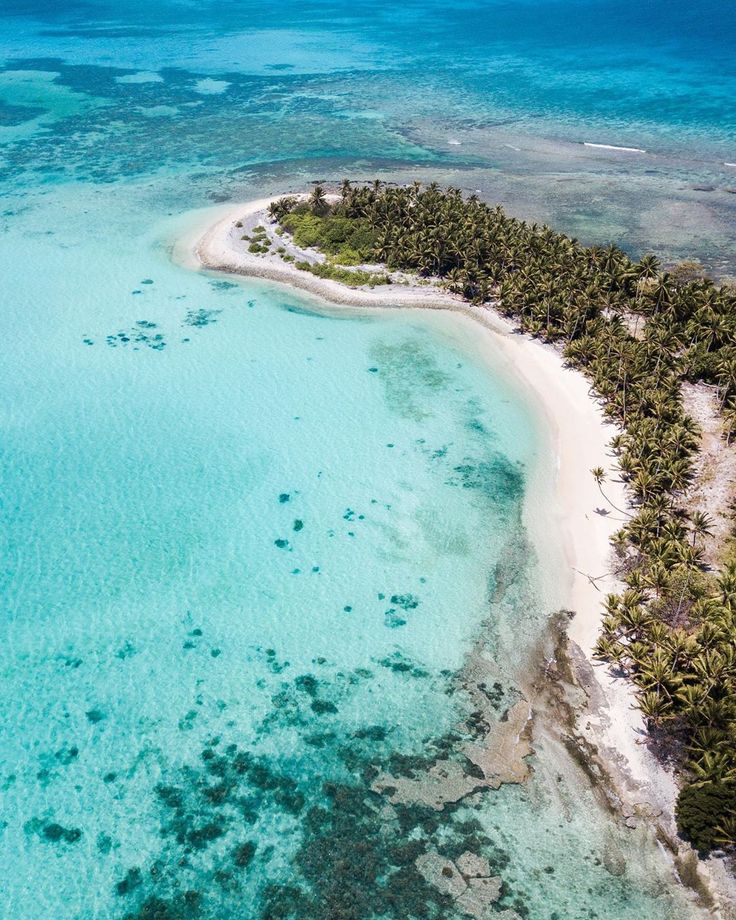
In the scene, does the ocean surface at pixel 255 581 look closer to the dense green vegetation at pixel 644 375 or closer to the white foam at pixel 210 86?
the dense green vegetation at pixel 644 375

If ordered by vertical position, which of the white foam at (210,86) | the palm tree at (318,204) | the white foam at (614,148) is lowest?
the palm tree at (318,204)

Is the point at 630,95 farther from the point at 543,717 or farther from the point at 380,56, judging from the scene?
the point at 543,717

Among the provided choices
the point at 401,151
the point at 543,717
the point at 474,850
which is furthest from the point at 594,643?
the point at 401,151

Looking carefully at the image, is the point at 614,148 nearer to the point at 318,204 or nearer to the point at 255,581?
the point at 318,204

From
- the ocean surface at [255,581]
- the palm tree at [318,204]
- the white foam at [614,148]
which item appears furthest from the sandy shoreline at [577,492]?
the white foam at [614,148]

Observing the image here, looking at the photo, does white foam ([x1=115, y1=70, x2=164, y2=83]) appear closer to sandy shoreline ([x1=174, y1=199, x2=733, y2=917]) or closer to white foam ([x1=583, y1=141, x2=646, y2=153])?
sandy shoreline ([x1=174, y1=199, x2=733, y2=917])

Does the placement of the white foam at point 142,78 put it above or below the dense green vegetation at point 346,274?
above

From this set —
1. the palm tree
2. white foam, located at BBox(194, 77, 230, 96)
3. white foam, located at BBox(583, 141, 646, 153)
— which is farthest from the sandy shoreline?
white foam, located at BBox(194, 77, 230, 96)
